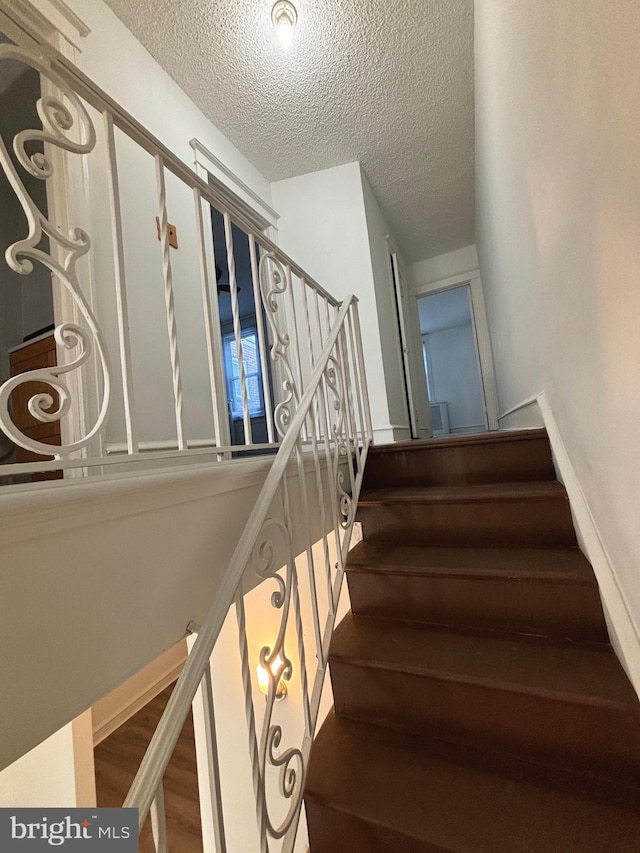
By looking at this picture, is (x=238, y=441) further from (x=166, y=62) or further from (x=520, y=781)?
(x=520, y=781)

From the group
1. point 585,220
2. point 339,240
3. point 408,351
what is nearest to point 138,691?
point 408,351

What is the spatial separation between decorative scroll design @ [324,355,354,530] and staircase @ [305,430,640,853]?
6.8 inches

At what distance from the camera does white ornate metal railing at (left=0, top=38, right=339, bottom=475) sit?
2.35 ft

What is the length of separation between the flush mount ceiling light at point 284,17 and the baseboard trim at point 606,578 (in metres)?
2.58

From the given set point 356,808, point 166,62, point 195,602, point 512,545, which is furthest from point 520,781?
point 166,62

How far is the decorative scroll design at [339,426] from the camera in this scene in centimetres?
170

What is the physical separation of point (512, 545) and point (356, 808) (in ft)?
3.30

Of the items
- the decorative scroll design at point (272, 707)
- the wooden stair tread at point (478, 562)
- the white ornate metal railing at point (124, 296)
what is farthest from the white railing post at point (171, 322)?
the wooden stair tread at point (478, 562)

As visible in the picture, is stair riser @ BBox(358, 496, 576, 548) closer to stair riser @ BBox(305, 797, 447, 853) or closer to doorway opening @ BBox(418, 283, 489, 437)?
stair riser @ BBox(305, 797, 447, 853)

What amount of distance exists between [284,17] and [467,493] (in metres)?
2.71

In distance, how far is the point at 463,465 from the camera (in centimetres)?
196

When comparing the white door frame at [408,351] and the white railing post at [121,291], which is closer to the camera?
the white railing post at [121,291]

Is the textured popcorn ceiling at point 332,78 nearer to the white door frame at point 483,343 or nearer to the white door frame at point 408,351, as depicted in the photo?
the white door frame at point 408,351

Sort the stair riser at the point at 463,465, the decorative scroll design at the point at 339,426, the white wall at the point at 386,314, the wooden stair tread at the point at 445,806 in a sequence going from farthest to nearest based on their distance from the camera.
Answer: the white wall at the point at 386,314 < the stair riser at the point at 463,465 < the decorative scroll design at the point at 339,426 < the wooden stair tread at the point at 445,806
